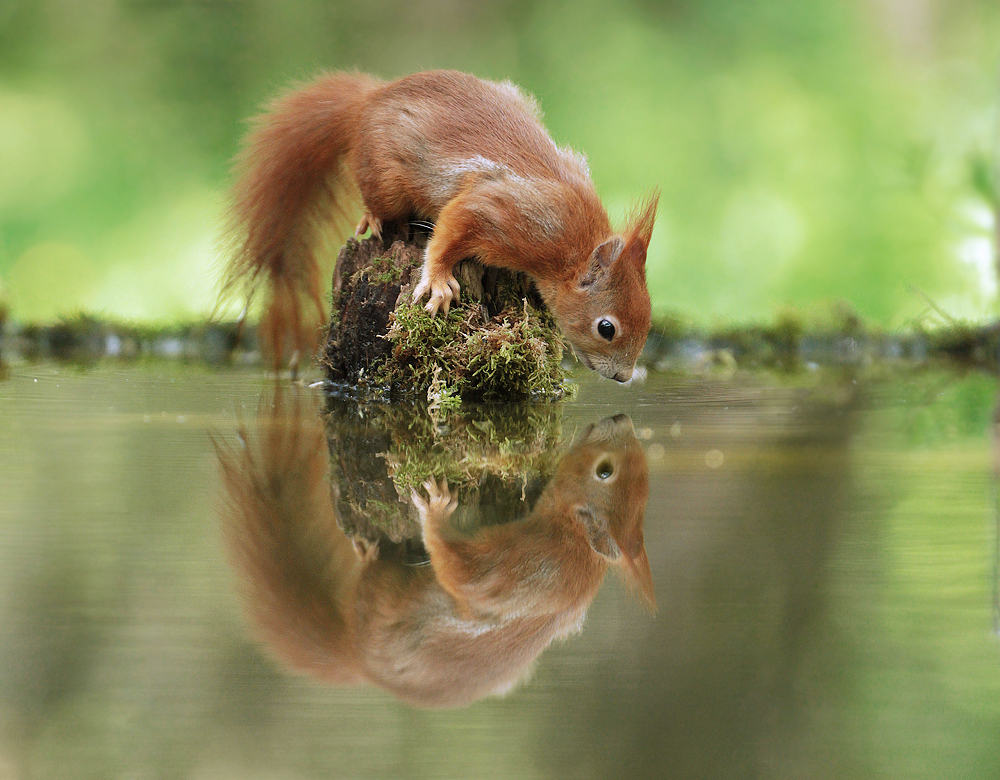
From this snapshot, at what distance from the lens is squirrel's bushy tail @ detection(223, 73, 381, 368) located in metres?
2.85

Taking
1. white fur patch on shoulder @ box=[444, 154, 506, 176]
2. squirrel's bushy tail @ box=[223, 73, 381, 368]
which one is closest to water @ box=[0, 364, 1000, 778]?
white fur patch on shoulder @ box=[444, 154, 506, 176]

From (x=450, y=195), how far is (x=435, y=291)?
300 millimetres

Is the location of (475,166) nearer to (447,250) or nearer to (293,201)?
(447,250)

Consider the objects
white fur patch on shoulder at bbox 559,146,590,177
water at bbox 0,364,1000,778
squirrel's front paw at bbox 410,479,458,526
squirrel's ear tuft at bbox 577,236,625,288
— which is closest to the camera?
water at bbox 0,364,1000,778

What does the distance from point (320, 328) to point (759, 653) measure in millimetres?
2473

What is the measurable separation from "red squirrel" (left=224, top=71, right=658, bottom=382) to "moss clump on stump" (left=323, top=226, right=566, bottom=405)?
8cm

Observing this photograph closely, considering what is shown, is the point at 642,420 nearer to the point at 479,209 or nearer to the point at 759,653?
the point at 479,209

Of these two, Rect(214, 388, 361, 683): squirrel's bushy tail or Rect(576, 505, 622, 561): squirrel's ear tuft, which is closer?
Rect(214, 388, 361, 683): squirrel's bushy tail

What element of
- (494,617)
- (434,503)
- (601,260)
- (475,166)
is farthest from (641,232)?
(494,617)

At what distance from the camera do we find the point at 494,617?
92cm

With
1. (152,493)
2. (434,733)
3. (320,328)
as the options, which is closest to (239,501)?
(152,493)

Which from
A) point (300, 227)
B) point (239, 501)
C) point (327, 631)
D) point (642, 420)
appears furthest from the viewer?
point (300, 227)

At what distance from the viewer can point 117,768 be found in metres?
0.64

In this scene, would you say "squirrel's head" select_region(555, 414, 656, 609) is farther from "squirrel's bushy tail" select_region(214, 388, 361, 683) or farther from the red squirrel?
the red squirrel
